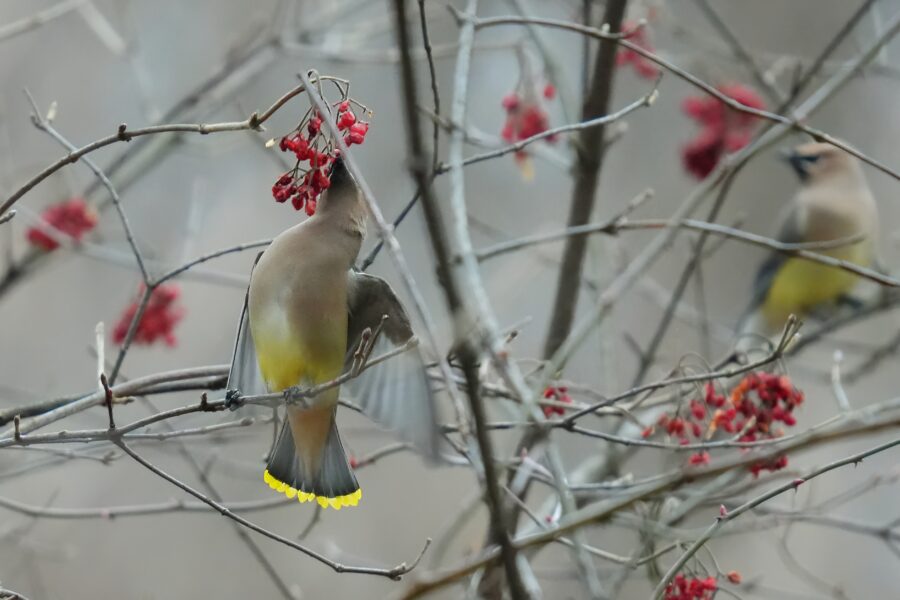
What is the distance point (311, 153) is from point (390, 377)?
0.57 m

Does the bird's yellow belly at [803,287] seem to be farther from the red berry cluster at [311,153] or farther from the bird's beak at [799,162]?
the red berry cluster at [311,153]

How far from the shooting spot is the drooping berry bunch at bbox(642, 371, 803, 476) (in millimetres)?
2525

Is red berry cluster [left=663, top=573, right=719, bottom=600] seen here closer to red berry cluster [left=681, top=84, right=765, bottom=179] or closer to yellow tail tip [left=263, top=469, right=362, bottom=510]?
yellow tail tip [left=263, top=469, right=362, bottom=510]

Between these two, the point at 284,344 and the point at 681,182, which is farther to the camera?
the point at 681,182

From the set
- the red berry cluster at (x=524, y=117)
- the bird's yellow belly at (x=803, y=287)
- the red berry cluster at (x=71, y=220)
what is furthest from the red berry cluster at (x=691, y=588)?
the bird's yellow belly at (x=803, y=287)

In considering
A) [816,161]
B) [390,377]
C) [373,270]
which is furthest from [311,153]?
[373,270]

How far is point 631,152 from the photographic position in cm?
764

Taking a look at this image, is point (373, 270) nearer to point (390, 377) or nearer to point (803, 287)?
point (803, 287)

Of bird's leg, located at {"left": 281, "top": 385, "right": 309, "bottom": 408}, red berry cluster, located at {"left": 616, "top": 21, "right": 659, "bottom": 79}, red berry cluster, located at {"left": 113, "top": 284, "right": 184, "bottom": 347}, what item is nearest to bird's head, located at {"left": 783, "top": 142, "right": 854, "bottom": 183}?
red berry cluster, located at {"left": 616, "top": 21, "right": 659, "bottom": 79}

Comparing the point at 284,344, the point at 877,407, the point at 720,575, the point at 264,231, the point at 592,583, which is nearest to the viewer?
the point at 592,583

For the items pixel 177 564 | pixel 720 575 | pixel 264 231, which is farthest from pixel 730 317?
pixel 720 575

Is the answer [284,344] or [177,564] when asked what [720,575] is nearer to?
[284,344]

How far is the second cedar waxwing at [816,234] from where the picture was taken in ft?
18.0

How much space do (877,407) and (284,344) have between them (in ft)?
3.99
